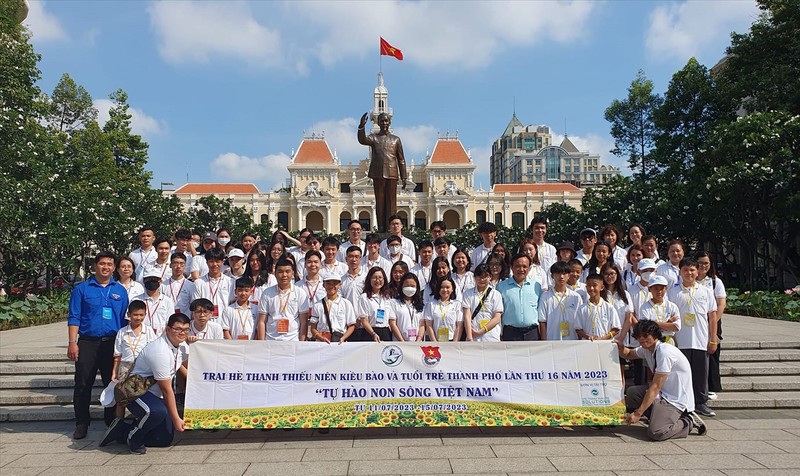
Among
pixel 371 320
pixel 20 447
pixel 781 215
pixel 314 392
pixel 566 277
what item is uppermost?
pixel 781 215

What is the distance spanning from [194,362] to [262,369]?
0.65 metres

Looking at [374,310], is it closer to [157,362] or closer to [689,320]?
[157,362]

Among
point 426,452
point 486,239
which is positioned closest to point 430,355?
point 426,452

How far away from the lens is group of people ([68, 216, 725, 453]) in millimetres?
5141

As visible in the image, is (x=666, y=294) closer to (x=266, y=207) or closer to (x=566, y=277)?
(x=566, y=277)

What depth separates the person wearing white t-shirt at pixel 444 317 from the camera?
5730 millimetres

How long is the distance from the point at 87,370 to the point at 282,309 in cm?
198

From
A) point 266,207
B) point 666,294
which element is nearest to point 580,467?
point 666,294

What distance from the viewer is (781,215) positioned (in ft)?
60.6

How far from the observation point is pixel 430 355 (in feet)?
17.5

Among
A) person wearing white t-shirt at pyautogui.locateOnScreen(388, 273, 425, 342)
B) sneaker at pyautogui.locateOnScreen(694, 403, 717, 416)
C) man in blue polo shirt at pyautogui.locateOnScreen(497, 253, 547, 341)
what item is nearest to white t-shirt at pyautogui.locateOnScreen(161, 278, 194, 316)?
person wearing white t-shirt at pyautogui.locateOnScreen(388, 273, 425, 342)

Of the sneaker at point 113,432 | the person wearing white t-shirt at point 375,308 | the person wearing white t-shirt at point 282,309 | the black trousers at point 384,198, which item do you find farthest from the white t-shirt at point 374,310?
the black trousers at point 384,198

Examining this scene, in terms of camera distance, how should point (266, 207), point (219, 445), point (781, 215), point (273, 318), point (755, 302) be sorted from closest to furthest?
1. point (219, 445)
2. point (273, 318)
3. point (755, 302)
4. point (781, 215)
5. point (266, 207)

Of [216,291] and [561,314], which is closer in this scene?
[561,314]
